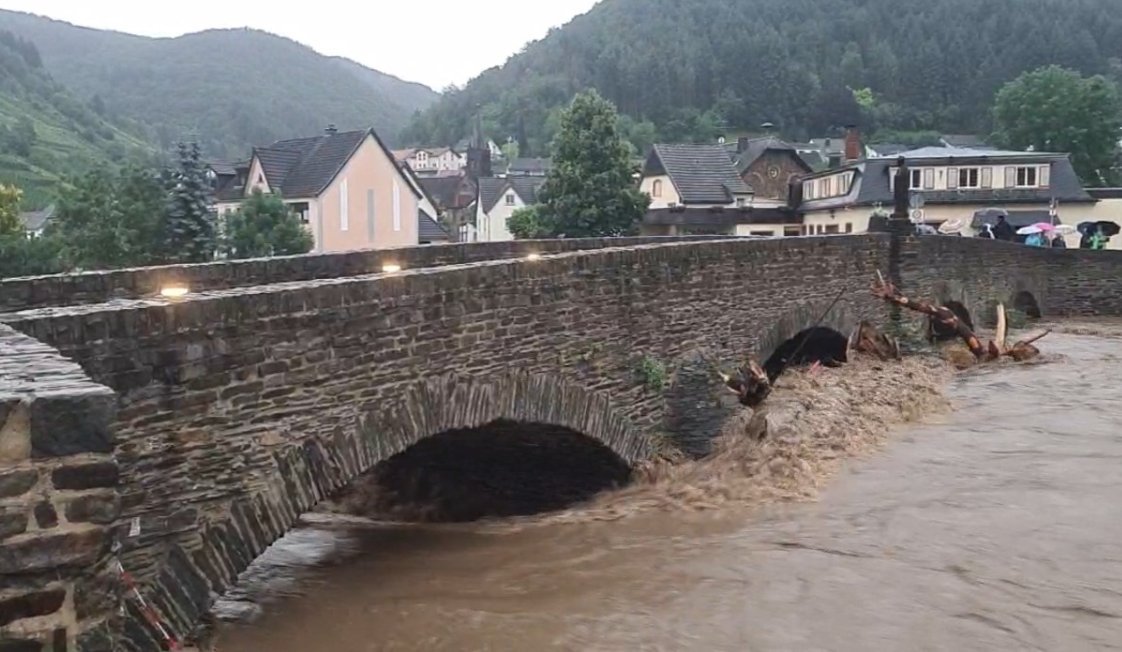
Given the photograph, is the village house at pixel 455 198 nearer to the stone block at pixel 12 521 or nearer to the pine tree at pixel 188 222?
the pine tree at pixel 188 222

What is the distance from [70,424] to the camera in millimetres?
3430

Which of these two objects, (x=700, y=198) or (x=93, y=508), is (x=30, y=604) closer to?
(x=93, y=508)

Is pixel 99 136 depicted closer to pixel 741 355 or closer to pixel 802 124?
pixel 802 124

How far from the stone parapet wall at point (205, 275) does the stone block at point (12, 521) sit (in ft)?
19.0

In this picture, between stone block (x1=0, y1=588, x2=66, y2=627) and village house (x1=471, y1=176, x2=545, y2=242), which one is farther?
village house (x1=471, y1=176, x2=545, y2=242)

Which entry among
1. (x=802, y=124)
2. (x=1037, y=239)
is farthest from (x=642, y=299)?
(x=802, y=124)

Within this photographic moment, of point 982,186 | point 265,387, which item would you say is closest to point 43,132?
point 982,186

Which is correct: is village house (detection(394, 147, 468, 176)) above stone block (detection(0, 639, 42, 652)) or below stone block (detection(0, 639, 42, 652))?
above

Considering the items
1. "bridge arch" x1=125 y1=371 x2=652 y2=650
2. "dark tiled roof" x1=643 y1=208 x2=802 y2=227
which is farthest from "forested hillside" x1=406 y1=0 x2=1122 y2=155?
"bridge arch" x1=125 y1=371 x2=652 y2=650

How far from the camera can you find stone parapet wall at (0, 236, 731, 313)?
29.2 ft

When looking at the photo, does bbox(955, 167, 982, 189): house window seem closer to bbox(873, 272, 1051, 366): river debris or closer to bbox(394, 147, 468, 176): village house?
bbox(873, 272, 1051, 366): river debris

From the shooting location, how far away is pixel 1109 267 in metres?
30.3

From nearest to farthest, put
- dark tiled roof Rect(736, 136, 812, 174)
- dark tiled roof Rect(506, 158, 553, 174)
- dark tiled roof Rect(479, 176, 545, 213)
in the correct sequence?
1. dark tiled roof Rect(736, 136, 812, 174)
2. dark tiled roof Rect(479, 176, 545, 213)
3. dark tiled roof Rect(506, 158, 553, 174)

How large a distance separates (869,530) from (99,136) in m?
111
